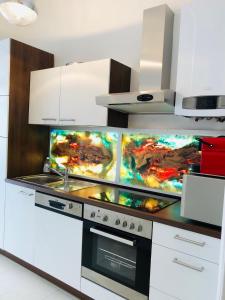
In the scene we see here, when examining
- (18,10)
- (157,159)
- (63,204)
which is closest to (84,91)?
(18,10)

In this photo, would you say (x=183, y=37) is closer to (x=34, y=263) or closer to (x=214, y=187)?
(x=214, y=187)

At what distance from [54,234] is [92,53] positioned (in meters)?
1.91

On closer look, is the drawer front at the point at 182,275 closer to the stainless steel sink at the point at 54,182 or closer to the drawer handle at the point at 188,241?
the drawer handle at the point at 188,241

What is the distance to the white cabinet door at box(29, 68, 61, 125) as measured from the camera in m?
2.54

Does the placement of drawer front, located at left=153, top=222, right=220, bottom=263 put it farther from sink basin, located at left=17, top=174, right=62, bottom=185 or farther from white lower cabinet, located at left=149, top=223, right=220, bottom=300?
sink basin, located at left=17, top=174, right=62, bottom=185

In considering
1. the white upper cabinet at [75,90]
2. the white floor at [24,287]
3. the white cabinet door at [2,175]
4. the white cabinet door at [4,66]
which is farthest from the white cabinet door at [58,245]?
the white cabinet door at [4,66]

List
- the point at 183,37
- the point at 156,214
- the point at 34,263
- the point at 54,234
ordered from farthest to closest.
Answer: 1. the point at 34,263
2. the point at 54,234
3. the point at 183,37
4. the point at 156,214

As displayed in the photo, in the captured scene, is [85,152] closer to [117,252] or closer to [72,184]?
[72,184]

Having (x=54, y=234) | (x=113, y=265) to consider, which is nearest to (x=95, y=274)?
(x=113, y=265)

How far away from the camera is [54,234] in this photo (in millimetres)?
2197

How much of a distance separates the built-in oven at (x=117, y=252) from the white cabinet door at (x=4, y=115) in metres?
1.30

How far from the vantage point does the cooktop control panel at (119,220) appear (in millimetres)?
1688

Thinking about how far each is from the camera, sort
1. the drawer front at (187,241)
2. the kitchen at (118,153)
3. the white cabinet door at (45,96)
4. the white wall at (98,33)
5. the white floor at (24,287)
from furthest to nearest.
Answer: the white cabinet door at (45,96) < the white wall at (98,33) < the white floor at (24,287) < the kitchen at (118,153) < the drawer front at (187,241)

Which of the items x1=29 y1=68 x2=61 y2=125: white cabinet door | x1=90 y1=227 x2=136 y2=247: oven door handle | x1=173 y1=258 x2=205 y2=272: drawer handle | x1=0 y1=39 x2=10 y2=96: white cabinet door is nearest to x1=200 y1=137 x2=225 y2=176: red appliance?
x1=173 y1=258 x2=205 y2=272: drawer handle
